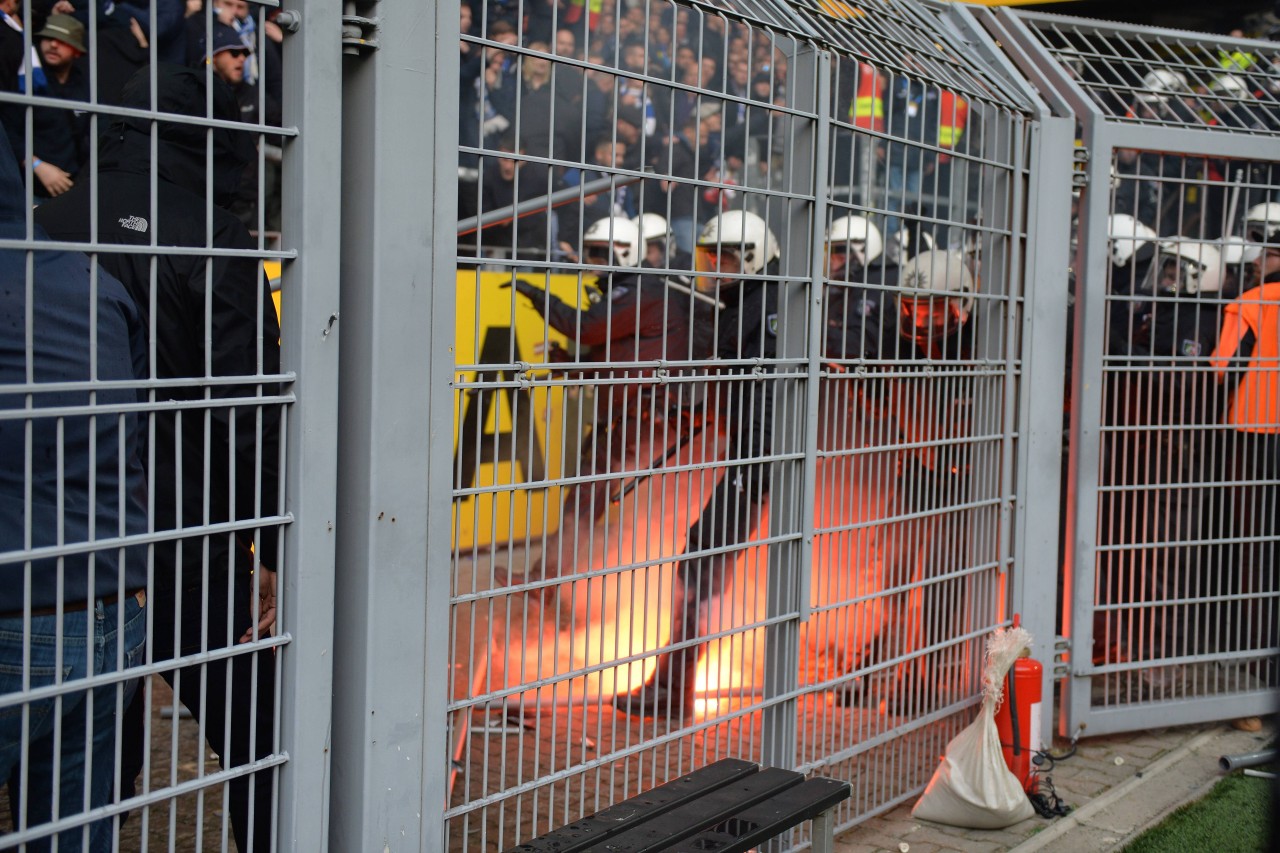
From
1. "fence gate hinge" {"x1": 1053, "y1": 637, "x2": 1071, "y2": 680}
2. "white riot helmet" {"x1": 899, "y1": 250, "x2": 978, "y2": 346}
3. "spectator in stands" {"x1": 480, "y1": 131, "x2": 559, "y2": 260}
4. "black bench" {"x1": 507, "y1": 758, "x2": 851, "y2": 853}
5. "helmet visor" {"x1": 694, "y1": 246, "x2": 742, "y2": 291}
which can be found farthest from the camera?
"spectator in stands" {"x1": 480, "y1": 131, "x2": 559, "y2": 260}

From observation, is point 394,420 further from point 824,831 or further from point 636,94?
point 636,94

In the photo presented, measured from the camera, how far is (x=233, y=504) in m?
2.74

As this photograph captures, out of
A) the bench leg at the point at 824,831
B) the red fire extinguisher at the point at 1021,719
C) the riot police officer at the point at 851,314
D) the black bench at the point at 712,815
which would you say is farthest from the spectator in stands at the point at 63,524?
the red fire extinguisher at the point at 1021,719

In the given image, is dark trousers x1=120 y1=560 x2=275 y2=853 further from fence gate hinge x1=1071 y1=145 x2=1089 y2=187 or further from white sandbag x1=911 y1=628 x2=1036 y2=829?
fence gate hinge x1=1071 y1=145 x2=1089 y2=187

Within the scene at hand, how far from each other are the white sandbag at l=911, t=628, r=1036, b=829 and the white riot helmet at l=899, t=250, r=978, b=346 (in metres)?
1.37

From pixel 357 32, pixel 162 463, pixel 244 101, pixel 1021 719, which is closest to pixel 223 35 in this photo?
pixel 244 101

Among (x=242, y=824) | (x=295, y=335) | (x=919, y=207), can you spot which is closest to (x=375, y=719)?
(x=242, y=824)

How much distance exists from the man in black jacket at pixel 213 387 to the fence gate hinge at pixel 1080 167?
4079mm

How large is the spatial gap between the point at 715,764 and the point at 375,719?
119 centimetres

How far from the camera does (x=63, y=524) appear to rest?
8.00 feet

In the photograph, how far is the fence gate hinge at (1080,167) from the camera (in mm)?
6082

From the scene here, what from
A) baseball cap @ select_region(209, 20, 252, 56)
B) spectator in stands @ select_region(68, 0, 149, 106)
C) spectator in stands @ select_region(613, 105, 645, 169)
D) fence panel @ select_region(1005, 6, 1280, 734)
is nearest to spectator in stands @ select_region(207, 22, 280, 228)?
baseball cap @ select_region(209, 20, 252, 56)

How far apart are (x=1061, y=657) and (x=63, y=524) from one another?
187 inches

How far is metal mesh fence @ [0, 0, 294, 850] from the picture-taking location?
2430 mm
